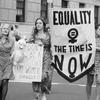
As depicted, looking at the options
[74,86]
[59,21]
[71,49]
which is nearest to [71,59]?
[71,49]

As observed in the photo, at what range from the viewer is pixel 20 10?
27.3m

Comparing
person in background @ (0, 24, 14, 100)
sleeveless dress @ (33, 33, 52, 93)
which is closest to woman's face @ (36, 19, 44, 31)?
sleeveless dress @ (33, 33, 52, 93)

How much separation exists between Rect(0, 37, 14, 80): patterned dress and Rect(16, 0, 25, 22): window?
1926 cm

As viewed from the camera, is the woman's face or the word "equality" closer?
the woman's face

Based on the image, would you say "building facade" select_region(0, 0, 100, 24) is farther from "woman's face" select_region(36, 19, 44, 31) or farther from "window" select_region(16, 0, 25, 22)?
"woman's face" select_region(36, 19, 44, 31)

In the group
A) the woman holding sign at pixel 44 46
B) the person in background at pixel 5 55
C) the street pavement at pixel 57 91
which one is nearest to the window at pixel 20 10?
the street pavement at pixel 57 91

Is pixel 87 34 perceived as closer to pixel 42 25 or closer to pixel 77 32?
pixel 77 32

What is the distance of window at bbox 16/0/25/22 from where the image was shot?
27094mm

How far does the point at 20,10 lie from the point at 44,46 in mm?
19383

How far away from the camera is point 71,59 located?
8.52 metres

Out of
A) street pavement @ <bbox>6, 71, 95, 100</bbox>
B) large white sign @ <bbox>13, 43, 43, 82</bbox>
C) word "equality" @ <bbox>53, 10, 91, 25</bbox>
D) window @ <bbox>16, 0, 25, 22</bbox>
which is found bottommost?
street pavement @ <bbox>6, 71, 95, 100</bbox>

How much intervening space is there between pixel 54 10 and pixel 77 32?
0.69 metres

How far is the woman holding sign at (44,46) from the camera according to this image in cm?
816

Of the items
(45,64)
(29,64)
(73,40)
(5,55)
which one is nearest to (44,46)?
(45,64)
